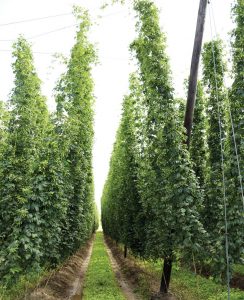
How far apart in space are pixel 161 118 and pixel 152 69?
75.5 inches

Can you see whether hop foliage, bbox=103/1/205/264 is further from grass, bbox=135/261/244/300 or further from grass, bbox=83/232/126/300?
grass, bbox=83/232/126/300

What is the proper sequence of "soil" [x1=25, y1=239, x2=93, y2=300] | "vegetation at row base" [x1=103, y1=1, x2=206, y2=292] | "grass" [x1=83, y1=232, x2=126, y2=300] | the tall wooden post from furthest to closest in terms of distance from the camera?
"grass" [x1=83, y1=232, x2=126, y2=300]
"soil" [x1=25, y1=239, x2=93, y2=300]
the tall wooden post
"vegetation at row base" [x1=103, y1=1, x2=206, y2=292]

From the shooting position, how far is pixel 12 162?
37.5ft

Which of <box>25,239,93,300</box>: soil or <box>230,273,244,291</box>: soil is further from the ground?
<box>230,273,244,291</box>: soil

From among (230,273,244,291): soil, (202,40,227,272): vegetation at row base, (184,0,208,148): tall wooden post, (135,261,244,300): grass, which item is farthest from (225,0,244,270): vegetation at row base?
(230,273,244,291): soil

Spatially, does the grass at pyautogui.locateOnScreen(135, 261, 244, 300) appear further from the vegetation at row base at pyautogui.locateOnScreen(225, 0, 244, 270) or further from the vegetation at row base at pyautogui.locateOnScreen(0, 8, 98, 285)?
the vegetation at row base at pyautogui.locateOnScreen(0, 8, 98, 285)

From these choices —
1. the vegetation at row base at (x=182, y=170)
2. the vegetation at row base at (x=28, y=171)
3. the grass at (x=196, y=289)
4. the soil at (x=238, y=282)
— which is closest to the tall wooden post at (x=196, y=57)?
the vegetation at row base at (x=182, y=170)

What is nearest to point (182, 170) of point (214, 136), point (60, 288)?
point (214, 136)

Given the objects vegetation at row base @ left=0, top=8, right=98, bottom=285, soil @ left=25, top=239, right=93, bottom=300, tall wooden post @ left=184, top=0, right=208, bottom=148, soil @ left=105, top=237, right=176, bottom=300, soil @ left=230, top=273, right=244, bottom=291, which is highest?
tall wooden post @ left=184, top=0, right=208, bottom=148

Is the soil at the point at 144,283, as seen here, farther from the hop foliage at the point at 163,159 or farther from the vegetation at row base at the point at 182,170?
the hop foliage at the point at 163,159

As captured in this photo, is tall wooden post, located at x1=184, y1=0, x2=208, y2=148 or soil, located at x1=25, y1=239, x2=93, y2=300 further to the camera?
soil, located at x1=25, y1=239, x2=93, y2=300

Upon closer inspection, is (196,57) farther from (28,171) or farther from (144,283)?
(144,283)

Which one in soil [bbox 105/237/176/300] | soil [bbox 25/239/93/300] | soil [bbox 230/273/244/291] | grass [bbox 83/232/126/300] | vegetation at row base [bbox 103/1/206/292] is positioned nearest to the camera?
vegetation at row base [bbox 103/1/206/292]

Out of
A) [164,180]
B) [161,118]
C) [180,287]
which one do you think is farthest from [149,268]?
[161,118]
